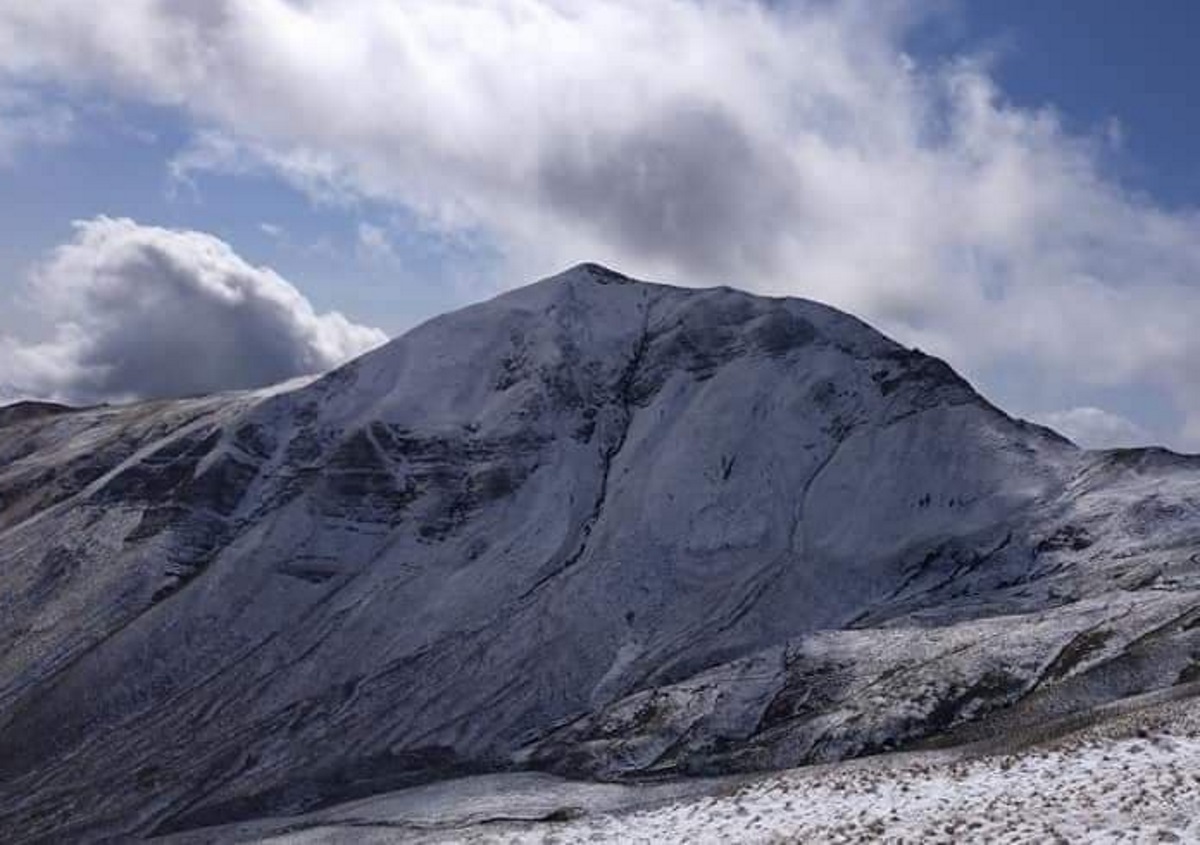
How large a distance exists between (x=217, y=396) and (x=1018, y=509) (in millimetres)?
98375

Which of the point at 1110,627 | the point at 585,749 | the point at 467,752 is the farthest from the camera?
the point at 467,752

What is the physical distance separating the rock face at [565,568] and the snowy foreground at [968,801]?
69.9 ft

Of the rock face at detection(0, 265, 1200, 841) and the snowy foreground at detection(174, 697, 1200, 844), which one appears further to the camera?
the rock face at detection(0, 265, 1200, 841)

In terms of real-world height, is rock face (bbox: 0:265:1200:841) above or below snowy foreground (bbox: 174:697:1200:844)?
above

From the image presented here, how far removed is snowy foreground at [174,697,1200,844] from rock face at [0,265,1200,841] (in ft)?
69.9

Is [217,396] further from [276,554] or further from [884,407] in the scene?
[884,407]

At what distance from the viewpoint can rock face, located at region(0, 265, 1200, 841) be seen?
69688 mm

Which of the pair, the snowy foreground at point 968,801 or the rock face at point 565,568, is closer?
the snowy foreground at point 968,801

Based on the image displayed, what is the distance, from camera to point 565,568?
10512cm

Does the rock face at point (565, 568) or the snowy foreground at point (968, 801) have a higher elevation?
the rock face at point (565, 568)

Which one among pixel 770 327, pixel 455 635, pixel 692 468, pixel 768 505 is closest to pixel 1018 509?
pixel 768 505

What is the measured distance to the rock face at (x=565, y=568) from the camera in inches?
2744

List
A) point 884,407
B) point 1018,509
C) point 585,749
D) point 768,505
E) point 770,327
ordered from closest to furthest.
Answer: point 585,749 < point 1018,509 < point 768,505 < point 884,407 < point 770,327

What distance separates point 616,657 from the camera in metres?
93.1
